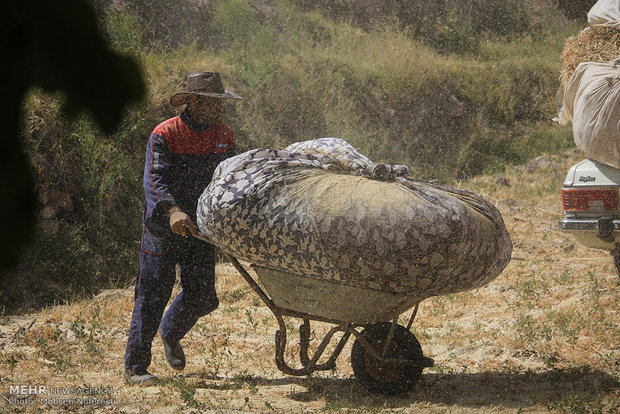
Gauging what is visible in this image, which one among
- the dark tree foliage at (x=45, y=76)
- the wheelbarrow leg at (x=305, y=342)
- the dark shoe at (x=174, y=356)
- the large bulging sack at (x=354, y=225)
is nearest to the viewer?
the dark tree foliage at (x=45, y=76)

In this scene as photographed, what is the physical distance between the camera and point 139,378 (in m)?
4.19

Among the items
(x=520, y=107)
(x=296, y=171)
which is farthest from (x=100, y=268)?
(x=520, y=107)

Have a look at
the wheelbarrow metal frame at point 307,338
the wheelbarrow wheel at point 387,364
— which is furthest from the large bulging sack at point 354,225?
the wheelbarrow wheel at point 387,364

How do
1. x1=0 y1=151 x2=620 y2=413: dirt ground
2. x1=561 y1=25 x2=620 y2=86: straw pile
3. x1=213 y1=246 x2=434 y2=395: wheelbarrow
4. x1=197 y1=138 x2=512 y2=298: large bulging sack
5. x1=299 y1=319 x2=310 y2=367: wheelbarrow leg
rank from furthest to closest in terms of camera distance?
x1=561 y1=25 x2=620 y2=86: straw pile, x1=299 y1=319 x2=310 y2=367: wheelbarrow leg, x1=0 y1=151 x2=620 y2=413: dirt ground, x1=213 y1=246 x2=434 y2=395: wheelbarrow, x1=197 y1=138 x2=512 y2=298: large bulging sack

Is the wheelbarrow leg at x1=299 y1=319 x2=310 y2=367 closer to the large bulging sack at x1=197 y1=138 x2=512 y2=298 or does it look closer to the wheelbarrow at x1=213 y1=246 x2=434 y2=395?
the wheelbarrow at x1=213 y1=246 x2=434 y2=395

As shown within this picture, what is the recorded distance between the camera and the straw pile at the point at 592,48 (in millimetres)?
5301

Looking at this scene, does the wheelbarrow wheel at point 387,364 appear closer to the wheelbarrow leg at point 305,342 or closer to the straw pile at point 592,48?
the wheelbarrow leg at point 305,342

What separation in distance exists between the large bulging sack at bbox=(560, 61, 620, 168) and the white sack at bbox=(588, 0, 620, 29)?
0.55 meters

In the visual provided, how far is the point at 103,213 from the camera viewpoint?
306 inches

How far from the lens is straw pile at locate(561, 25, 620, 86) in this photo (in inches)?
209

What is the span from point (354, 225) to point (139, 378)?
1720 mm

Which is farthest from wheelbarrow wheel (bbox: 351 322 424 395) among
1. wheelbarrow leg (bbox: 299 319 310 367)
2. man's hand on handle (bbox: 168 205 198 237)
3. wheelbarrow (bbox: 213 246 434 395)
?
man's hand on handle (bbox: 168 205 198 237)

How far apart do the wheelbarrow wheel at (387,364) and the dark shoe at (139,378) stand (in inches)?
47.8

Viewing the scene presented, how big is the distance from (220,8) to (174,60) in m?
3.54
